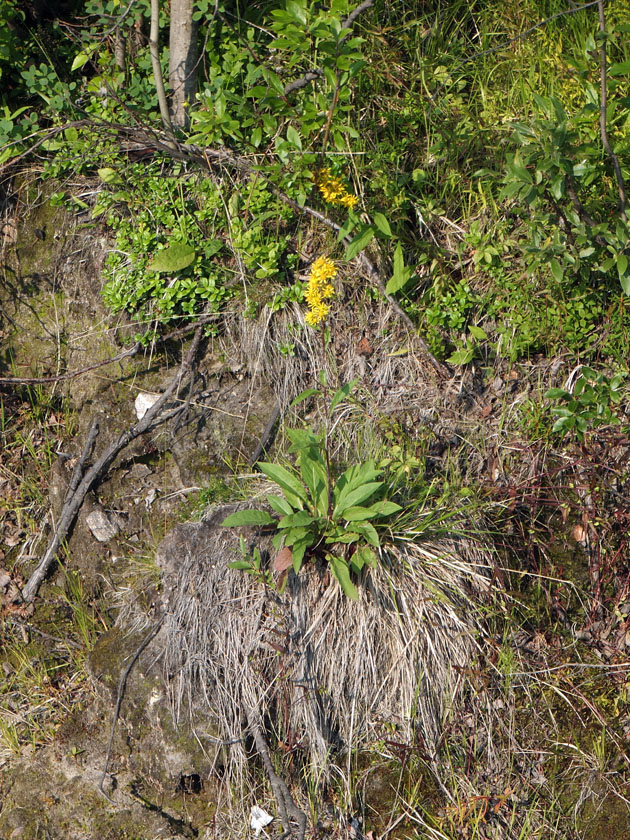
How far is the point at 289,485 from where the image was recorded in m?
2.99

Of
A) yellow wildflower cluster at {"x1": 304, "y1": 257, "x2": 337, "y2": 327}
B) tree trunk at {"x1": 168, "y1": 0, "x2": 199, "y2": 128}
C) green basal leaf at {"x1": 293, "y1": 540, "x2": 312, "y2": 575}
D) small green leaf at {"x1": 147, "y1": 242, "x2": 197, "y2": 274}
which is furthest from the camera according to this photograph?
tree trunk at {"x1": 168, "y1": 0, "x2": 199, "y2": 128}

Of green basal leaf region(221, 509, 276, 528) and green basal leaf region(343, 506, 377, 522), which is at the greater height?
green basal leaf region(343, 506, 377, 522)

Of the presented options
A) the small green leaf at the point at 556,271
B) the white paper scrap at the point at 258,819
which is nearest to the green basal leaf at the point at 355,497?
the small green leaf at the point at 556,271

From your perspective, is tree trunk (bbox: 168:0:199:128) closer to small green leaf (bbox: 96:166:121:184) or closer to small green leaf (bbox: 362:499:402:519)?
small green leaf (bbox: 96:166:121:184)

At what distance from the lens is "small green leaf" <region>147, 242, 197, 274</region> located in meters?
3.52

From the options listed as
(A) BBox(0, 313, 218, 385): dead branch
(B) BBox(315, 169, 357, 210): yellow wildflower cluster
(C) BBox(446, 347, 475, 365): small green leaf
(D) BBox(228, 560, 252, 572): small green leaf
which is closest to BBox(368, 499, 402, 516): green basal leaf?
(D) BBox(228, 560, 252, 572): small green leaf

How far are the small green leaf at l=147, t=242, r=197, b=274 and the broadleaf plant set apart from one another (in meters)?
1.12

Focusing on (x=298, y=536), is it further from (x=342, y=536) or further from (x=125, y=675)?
(x=125, y=675)

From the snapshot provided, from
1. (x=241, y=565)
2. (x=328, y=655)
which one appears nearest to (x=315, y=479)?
(x=241, y=565)

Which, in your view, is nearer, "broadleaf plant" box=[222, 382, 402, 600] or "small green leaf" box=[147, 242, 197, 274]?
"broadleaf plant" box=[222, 382, 402, 600]

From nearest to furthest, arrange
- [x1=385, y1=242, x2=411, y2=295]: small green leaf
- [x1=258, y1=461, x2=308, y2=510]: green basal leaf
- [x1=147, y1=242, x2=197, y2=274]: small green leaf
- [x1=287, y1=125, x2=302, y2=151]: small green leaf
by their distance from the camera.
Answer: [x1=258, y1=461, x2=308, y2=510]: green basal leaf, [x1=287, y1=125, x2=302, y2=151]: small green leaf, [x1=385, y1=242, x2=411, y2=295]: small green leaf, [x1=147, y1=242, x2=197, y2=274]: small green leaf

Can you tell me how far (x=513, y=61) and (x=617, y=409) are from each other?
6.17ft

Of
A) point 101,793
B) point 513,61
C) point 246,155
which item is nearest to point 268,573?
point 101,793

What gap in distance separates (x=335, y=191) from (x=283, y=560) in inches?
61.5
